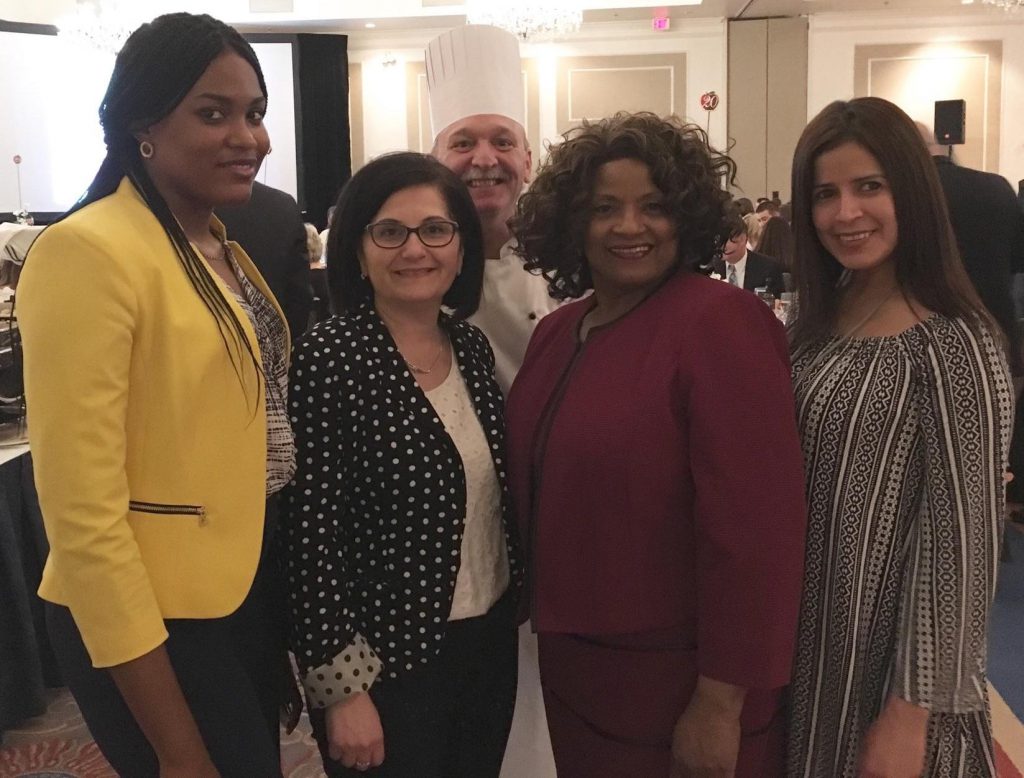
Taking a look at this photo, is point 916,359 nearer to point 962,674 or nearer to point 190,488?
point 962,674

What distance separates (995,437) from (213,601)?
98cm

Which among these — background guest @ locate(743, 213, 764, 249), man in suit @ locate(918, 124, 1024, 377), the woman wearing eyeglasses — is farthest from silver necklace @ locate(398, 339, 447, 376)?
background guest @ locate(743, 213, 764, 249)

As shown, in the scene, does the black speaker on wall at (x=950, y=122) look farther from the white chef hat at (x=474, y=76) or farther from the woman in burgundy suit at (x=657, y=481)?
the woman in burgundy suit at (x=657, y=481)

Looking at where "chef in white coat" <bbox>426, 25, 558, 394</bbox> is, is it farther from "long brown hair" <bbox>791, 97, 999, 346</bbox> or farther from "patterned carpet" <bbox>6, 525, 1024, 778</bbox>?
"patterned carpet" <bbox>6, 525, 1024, 778</bbox>

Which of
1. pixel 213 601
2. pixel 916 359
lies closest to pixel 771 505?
pixel 916 359

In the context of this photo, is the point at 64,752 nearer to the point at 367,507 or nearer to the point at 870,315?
the point at 367,507

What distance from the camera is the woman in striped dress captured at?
3.80 ft

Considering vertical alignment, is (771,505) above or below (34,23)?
below

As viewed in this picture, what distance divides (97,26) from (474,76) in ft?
24.3

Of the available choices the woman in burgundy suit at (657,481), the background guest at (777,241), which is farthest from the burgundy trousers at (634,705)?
the background guest at (777,241)

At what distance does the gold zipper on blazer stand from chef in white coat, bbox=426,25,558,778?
82cm

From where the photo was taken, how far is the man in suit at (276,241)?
1973 mm

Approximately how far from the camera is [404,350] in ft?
4.39

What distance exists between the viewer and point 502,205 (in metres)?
1.87
